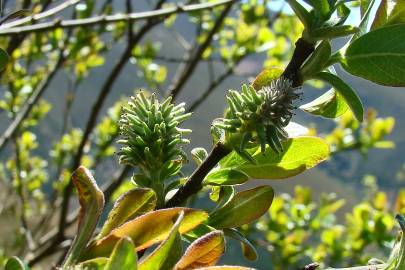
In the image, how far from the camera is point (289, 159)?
1.81 feet

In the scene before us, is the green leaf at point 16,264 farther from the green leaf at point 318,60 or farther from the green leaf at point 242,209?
the green leaf at point 318,60

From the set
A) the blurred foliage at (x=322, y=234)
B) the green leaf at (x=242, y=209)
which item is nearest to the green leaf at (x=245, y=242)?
the green leaf at (x=242, y=209)

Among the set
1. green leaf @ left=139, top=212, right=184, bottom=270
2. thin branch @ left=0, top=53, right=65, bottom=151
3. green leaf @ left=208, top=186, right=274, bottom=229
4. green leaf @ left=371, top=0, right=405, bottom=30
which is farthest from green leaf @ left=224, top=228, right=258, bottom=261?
thin branch @ left=0, top=53, right=65, bottom=151

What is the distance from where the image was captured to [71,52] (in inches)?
89.7

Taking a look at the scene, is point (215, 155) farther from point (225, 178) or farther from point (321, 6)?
A: point (321, 6)

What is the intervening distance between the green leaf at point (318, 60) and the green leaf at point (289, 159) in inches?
2.4

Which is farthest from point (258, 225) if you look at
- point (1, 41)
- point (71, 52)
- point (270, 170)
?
point (270, 170)

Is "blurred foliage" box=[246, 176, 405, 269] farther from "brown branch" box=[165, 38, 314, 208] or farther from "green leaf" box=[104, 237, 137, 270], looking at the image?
"green leaf" box=[104, 237, 137, 270]

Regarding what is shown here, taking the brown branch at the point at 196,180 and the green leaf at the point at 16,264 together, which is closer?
the green leaf at the point at 16,264

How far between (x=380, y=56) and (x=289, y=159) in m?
0.12

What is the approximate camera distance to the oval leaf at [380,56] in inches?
20.5

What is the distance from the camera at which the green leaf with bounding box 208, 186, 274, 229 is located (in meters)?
0.55

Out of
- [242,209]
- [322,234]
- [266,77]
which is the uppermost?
[266,77]

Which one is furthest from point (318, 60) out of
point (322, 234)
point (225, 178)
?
point (322, 234)
